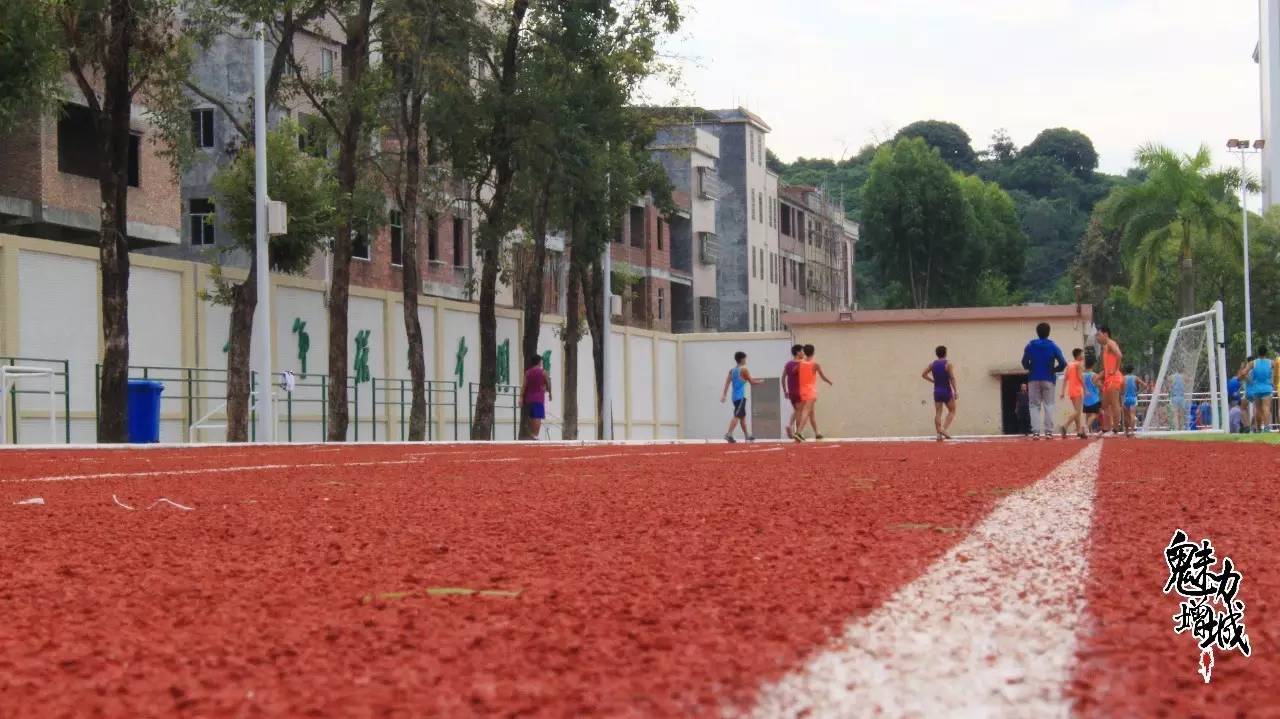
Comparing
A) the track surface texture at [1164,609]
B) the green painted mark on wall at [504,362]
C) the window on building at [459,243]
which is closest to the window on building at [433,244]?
the window on building at [459,243]

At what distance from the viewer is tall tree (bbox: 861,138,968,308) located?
88562 mm

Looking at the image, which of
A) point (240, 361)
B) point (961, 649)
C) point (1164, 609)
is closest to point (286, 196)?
point (240, 361)

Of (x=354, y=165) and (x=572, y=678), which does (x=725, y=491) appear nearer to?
(x=572, y=678)

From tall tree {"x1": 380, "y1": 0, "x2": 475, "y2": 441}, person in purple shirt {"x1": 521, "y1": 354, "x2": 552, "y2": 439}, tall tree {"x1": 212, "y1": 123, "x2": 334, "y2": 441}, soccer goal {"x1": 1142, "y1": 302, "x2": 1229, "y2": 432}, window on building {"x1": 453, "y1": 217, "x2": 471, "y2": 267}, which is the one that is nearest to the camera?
person in purple shirt {"x1": 521, "y1": 354, "x2": 552, "y2": 439}

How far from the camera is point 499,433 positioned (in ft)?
160

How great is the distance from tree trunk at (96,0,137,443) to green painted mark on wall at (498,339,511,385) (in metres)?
22.7

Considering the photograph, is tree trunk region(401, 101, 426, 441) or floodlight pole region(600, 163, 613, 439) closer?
tree trunk region(401, 101, 426, 441)

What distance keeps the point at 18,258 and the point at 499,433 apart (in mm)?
21764

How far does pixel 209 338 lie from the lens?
1332 inches

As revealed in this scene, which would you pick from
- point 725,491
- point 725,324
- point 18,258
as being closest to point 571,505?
point 725,491

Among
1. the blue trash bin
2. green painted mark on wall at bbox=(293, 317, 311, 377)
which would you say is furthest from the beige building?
the blue trash bin

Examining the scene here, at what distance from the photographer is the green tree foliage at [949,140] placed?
147500 mm

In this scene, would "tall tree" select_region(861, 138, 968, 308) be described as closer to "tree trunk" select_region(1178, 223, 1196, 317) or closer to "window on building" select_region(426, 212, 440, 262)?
"tree trunk" select_region(1178, 223, 1196, 317)

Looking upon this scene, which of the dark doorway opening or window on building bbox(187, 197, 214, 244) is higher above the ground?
window on building bbox(187, 197, 214, 244)
